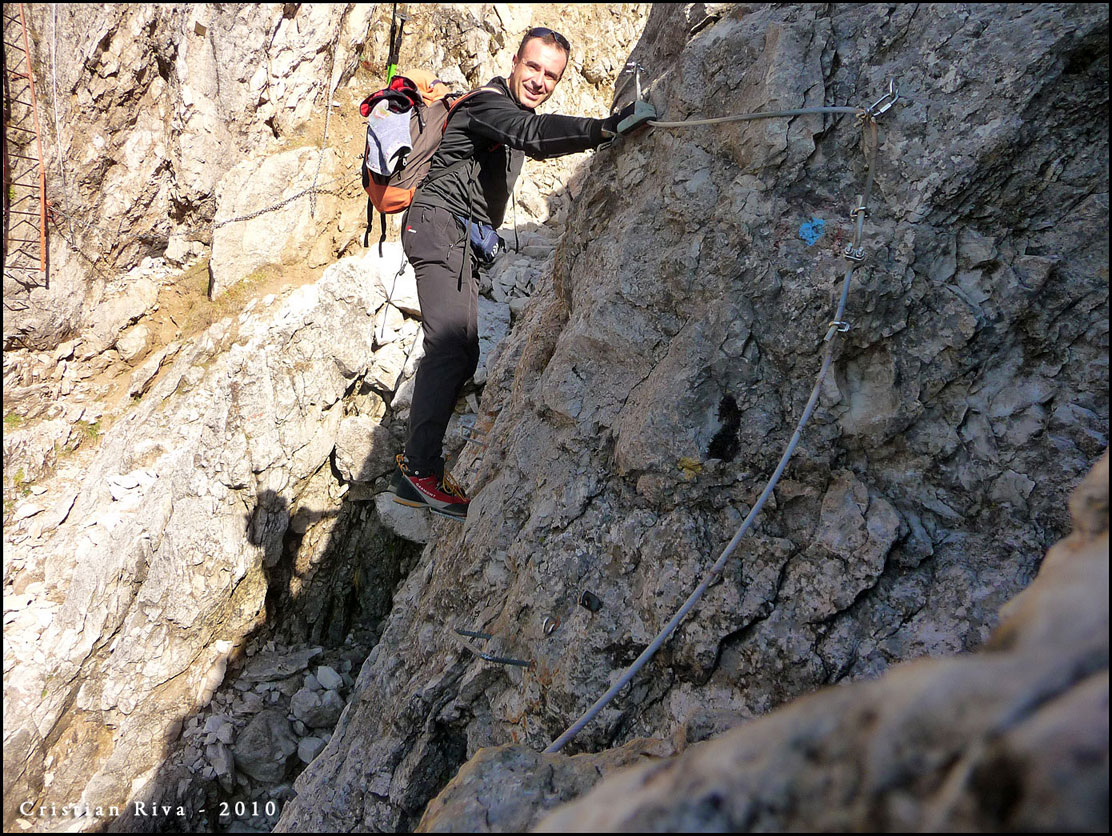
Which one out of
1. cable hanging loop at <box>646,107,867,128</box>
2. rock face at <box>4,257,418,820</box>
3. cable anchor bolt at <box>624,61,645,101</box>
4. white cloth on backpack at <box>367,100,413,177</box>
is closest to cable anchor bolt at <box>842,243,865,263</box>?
cable hanging loop at <box>646,107,867,128</box>

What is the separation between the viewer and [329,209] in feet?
25.2

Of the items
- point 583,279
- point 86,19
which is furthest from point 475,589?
point 86,19

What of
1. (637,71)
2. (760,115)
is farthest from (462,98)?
(760,115)

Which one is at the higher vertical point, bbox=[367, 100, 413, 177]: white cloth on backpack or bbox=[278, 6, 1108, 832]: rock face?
bbox=[367, 100, 413, 177]: white cloth on backpack

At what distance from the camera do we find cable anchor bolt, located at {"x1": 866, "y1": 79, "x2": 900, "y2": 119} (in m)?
2.60

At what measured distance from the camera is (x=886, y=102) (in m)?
2.61

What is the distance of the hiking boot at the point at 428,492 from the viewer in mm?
4016

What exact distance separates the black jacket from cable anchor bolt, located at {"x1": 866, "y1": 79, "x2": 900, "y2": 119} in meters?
1.33

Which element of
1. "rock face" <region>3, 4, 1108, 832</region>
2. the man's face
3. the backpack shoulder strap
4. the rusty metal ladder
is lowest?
"rock face" <region>3, 4, 1108, 832</region>

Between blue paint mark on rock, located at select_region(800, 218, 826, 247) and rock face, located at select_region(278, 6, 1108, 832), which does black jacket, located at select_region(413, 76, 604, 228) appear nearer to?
rock face, located at select_region(278, 6, 1108, 832)

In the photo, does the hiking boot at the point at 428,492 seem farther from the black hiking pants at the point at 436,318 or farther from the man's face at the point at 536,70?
the man's face at the point at 536,70

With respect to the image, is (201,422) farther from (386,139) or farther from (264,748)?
(386,139)

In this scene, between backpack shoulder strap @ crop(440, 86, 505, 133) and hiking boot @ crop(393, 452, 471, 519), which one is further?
hiking boot @ crop(393, 452, 471, 519)

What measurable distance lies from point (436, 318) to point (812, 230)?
2.28 meters
